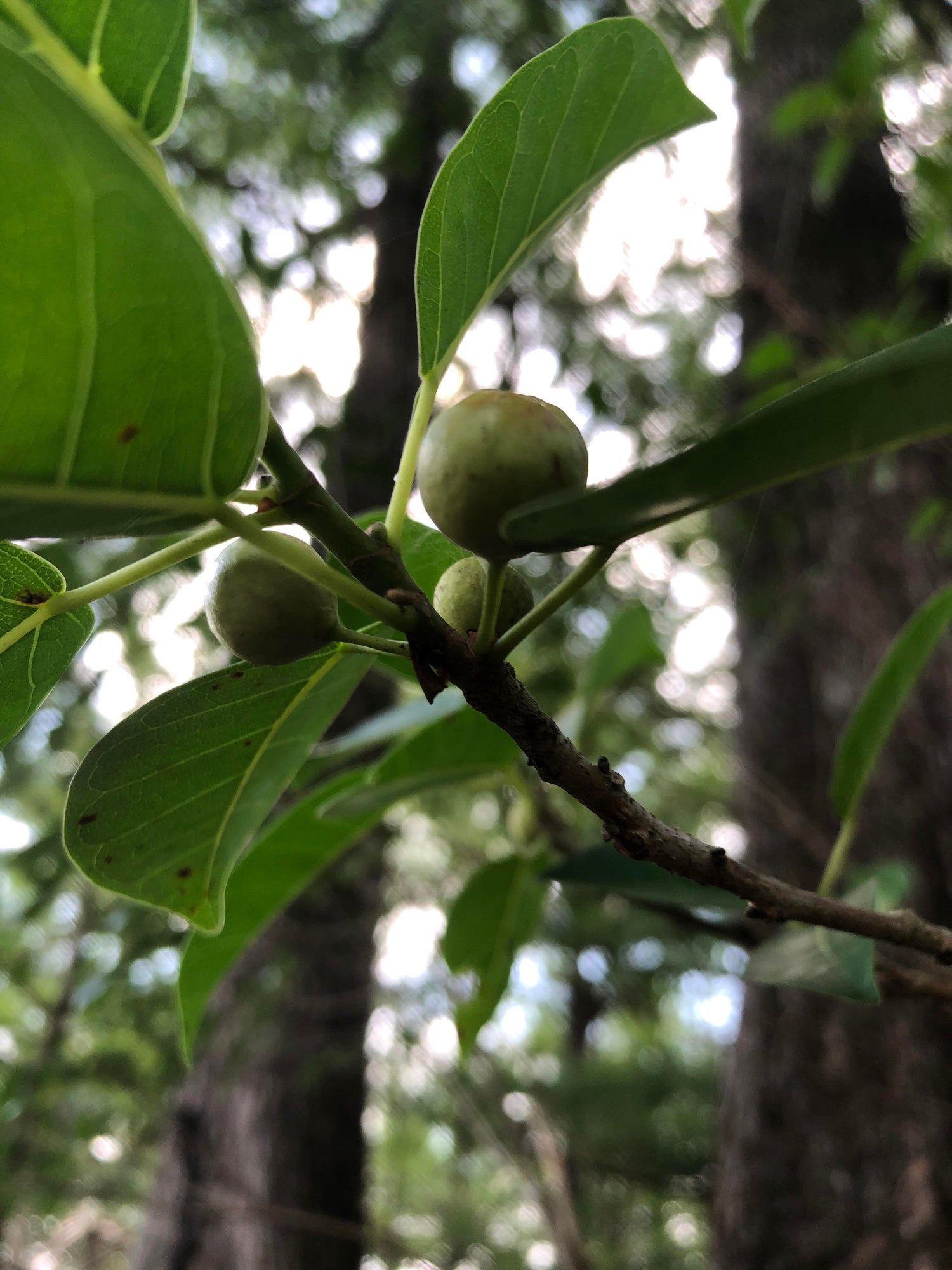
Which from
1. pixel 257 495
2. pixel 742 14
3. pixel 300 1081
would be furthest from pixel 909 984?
pixel 300 1081

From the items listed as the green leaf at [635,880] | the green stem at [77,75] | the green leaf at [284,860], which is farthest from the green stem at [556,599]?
the green leaf at [284,860]

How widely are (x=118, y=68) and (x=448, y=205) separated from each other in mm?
189

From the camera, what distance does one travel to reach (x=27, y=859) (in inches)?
85.0

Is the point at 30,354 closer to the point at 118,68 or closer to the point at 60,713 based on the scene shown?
the point at 118,68

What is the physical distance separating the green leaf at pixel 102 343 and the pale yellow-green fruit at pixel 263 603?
0.06m

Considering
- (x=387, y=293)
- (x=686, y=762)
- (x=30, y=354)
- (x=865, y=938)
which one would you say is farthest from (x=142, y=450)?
(x=686, y=762)

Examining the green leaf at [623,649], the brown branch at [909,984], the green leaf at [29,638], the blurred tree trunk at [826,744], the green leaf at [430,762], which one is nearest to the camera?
the green leaf at [29,638]

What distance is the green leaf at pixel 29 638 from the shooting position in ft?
1.81

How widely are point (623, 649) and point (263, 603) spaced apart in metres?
0.79

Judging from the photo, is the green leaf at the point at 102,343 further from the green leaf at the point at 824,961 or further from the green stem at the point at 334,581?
the green leaf at the point at 824,961

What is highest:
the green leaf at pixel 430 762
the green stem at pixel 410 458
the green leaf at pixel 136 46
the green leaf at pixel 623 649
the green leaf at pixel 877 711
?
the green leaf at pixel 623 649

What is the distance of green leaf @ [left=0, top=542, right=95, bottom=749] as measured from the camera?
0.55 meters

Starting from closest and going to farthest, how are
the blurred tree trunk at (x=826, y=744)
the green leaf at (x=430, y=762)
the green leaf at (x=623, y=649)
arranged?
the green leaf at (x=430, y=762)
the green leaf at (x=623, y=649)
the blurred tree trunk at (x=826, y=744)

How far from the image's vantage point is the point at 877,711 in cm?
101
